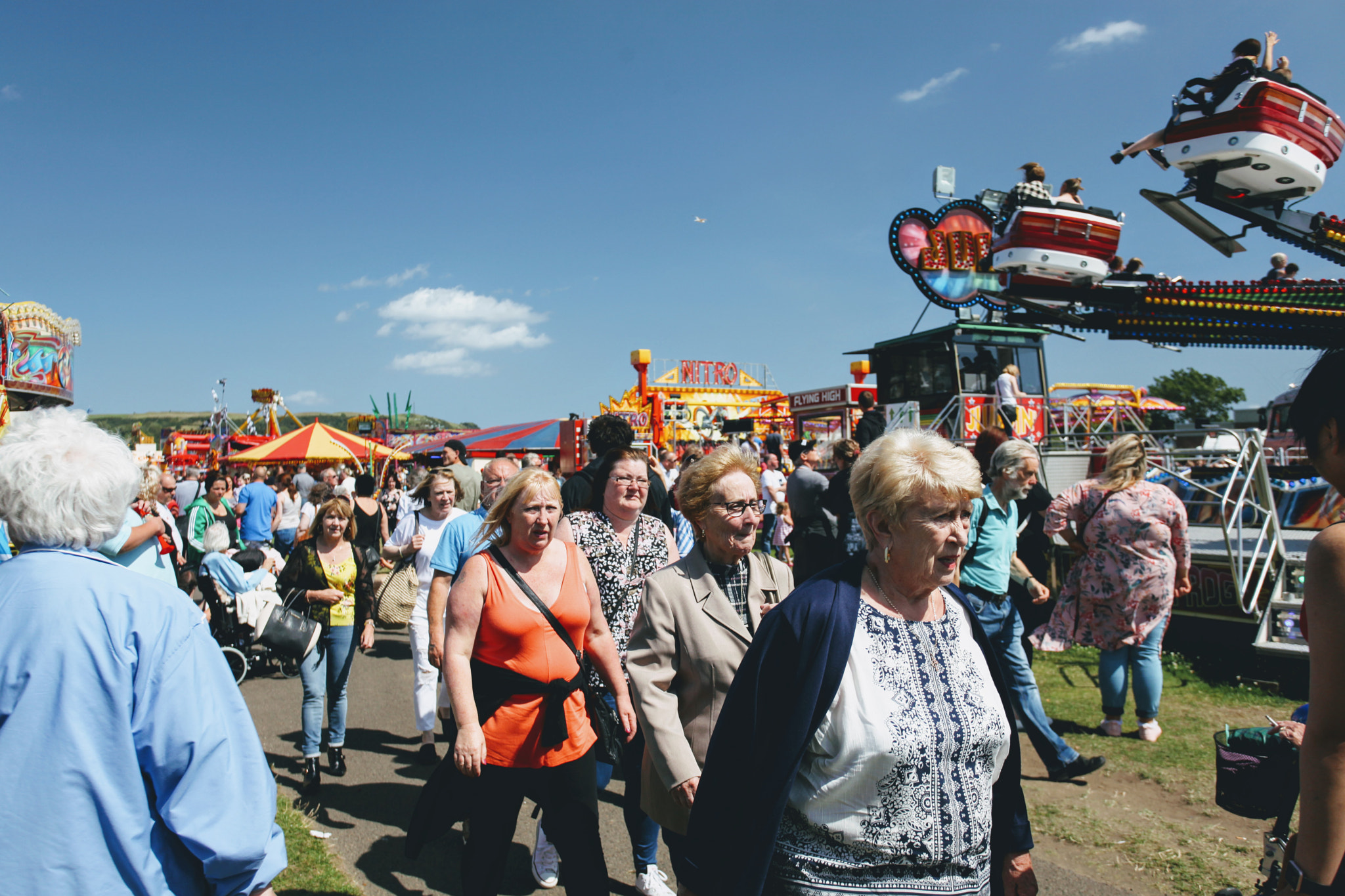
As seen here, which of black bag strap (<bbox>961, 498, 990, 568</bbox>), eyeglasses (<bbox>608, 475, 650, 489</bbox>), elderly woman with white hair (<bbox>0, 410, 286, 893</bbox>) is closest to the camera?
elderly woman with white hair (<bbox>0, 410, 286, 893</bbox>)

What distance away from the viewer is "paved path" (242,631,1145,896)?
3504 mm

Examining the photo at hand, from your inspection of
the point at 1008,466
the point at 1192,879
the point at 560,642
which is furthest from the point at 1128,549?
the point at 560,642

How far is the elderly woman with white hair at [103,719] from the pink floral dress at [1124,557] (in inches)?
196

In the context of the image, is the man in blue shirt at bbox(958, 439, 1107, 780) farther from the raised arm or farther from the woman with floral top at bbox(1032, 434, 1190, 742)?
the raised arm

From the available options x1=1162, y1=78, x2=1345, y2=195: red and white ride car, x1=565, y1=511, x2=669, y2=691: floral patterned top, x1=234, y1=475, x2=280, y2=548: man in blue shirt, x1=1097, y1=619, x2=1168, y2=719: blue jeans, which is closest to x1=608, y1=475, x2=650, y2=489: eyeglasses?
x1=565, y1=511, x2=669, y2=691: floral patterned top

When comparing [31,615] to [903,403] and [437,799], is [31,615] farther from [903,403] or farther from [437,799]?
[903,403]

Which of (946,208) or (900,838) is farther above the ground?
(946,208)

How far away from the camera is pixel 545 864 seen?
3.52m

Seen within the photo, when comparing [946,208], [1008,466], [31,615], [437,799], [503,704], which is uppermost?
[946,208]

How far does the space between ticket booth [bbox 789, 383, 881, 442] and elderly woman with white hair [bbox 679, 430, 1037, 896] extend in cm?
1353

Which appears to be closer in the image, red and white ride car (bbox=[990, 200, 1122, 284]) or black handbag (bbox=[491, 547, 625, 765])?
black handbag (bbox=[491, 547, 625, 765])

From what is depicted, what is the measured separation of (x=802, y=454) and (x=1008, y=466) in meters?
2.64

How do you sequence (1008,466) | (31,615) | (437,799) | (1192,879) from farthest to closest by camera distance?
(1008,466)
(1192,879)
(437,799)
(31,615)

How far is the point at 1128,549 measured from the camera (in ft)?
16.1
